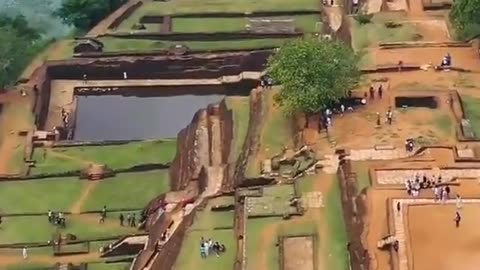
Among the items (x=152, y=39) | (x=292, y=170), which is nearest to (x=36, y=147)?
(x=152, y=39)

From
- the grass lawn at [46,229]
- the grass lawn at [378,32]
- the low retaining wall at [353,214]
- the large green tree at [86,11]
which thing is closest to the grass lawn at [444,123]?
the low retaining wall at [353,214]

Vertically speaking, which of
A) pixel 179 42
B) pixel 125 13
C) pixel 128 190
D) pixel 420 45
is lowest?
pixel 128 190

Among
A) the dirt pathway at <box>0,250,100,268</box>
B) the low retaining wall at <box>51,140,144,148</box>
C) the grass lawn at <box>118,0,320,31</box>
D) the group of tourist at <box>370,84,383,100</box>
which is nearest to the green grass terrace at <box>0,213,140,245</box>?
Answer: the dirt pathway at <box>0,250,100,268</box>

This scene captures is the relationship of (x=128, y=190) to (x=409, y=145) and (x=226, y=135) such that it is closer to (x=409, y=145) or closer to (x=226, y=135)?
(x=226, y=135)

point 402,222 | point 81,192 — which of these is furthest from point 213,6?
point 402,222

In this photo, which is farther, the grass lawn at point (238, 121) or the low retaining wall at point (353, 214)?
the grass lawn at point (238, 121)

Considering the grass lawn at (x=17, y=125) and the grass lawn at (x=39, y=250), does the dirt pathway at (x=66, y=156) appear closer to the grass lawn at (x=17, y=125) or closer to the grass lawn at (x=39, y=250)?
the grass lawn at (x=17, y=125)
